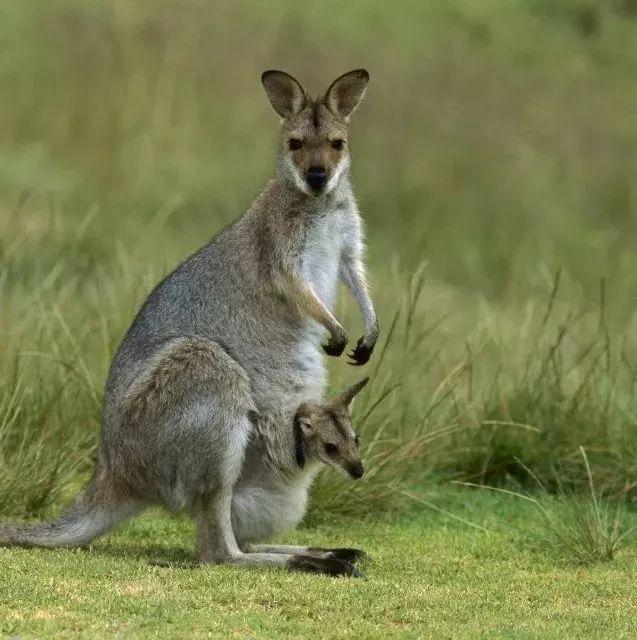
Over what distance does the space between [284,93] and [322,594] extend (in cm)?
256

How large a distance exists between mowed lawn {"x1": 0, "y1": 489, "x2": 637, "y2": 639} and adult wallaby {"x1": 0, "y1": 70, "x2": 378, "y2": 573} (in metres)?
0.26

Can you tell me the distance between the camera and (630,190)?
17109mm

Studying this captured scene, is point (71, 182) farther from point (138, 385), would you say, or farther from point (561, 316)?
point (138, 385)

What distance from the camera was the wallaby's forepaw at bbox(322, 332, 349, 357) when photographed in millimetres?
7090

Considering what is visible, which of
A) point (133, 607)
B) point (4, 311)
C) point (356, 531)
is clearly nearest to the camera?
point (133, 607)

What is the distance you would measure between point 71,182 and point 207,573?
29.6 feet

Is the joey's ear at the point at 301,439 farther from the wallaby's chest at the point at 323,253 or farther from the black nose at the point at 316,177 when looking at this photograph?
the black nose at the point at 316,177

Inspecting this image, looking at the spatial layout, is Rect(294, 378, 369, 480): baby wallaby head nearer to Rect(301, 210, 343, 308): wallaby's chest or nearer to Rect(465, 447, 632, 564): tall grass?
Rect(301, 210, 343, 308): wallaby's chest

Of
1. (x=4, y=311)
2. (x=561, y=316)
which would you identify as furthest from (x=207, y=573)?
(x=561, y=316)

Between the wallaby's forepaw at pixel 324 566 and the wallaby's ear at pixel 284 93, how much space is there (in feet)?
7.09

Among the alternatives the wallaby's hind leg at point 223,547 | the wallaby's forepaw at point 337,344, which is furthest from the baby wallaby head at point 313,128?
the wallaby's hind leg at point 223,547

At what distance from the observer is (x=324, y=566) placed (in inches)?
256

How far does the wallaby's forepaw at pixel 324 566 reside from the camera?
6457mm

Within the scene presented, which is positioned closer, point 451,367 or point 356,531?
point 356,531
